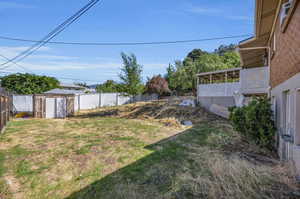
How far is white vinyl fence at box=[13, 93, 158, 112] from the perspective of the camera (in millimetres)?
14906

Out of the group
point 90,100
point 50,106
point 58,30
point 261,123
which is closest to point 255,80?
point 261,123

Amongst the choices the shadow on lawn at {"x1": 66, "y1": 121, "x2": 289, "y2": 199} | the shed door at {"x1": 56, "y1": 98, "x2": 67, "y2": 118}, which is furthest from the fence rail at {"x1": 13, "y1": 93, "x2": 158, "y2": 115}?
the shadow on lawn at {"x1": 66, "y1": 121, "x2": 289, "y2": 199}

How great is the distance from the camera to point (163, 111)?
12.8 metres

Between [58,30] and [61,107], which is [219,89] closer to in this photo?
[58,30]

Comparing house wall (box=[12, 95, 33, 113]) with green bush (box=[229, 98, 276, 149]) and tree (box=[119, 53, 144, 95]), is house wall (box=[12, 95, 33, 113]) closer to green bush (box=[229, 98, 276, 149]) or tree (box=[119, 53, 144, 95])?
tree (box=[119, 53, 144, 95])

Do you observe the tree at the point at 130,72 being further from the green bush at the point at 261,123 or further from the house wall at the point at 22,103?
the green bush at the point at 261,123

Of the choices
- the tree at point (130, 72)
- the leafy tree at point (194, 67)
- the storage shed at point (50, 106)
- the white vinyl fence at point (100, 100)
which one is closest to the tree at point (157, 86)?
the leafy tree at point (194, 67)

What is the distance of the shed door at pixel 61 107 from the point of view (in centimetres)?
1343

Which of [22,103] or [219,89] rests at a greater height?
[219,89]

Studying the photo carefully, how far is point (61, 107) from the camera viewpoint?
44.6 ft

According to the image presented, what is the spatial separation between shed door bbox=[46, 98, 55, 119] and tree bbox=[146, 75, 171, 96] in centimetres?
1458

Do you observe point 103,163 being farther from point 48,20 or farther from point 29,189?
point 48,20

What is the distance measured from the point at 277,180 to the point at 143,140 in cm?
408

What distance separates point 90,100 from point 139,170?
16.6m
